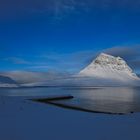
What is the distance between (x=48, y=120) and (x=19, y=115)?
200cm

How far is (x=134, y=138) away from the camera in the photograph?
10.8 m

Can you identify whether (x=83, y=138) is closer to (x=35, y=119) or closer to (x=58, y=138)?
(x=58, y=138)

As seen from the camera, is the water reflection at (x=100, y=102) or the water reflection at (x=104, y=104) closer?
the water reflection at (x=104, y=104)

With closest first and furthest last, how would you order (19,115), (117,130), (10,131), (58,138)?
(58,138) < (10,131) < (117,130) < (19,115)

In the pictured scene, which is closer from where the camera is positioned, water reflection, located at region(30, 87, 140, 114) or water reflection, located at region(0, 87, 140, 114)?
water reflection, located at region(30, 87, 140, 114)

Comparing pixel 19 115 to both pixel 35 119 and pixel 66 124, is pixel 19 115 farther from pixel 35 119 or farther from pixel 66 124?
pixel 66 124

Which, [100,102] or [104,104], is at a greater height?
[100,102]

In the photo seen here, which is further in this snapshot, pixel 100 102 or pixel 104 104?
pixel 100 102

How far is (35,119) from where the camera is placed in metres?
14.5

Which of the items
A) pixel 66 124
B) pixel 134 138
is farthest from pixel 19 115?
pixel 134 138

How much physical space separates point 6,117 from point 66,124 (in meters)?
3.53

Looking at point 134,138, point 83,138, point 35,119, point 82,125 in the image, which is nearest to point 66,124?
point 82,125

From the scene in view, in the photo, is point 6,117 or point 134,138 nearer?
point 134,138

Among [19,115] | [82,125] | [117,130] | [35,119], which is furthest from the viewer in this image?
[19,115]
